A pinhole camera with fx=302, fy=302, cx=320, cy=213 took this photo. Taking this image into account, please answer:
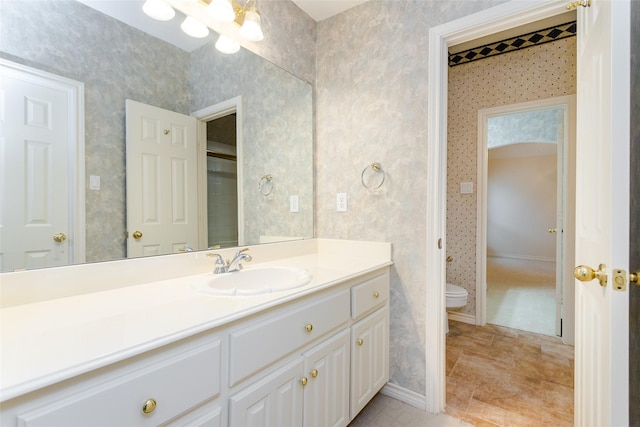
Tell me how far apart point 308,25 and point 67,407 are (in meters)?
2.23

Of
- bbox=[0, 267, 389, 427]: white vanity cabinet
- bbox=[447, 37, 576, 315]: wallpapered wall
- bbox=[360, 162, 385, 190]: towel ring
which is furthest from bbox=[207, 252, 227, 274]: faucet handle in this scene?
bbox=[447, 37, 576, 315]: wallpapered wall

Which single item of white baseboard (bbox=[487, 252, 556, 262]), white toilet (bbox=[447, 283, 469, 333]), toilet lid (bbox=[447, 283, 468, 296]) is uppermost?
toilet lid (bbox=[447, 283, 468, 296])

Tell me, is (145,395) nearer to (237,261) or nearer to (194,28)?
(237,261)

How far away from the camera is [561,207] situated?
2588 millimetres

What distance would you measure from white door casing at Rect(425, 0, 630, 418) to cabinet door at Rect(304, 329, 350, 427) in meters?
0.58

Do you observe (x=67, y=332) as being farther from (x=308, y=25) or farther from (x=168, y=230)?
(x=308, y=25)

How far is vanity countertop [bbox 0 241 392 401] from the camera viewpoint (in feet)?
1.89

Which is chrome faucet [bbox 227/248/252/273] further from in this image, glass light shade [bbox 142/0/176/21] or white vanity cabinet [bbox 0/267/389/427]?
glass light shade [bbox 142/0/176/21]

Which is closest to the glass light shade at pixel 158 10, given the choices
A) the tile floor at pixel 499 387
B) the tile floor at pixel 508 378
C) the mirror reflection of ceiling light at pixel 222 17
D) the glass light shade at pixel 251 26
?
the mirror reflection of ceiling light at pixel 222 17

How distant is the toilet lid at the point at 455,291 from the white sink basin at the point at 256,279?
1.76 meters

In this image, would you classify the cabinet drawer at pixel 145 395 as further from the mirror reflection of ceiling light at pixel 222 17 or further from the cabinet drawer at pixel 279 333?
the mirror reflection of ceiling light at pixel 222 17

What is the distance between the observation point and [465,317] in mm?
2953

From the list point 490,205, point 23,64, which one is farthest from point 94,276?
point 490,205

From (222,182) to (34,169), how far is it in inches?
29.2
